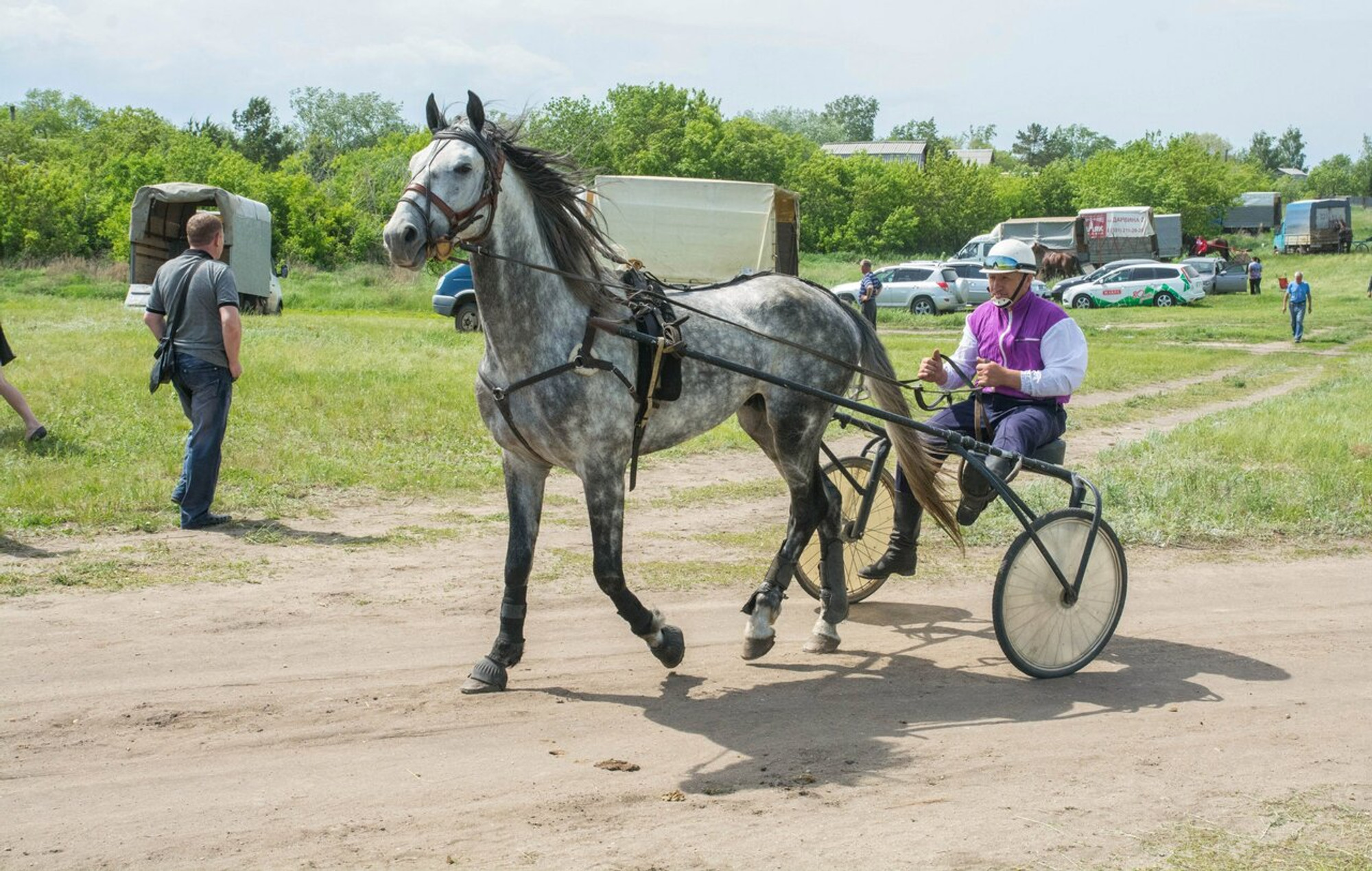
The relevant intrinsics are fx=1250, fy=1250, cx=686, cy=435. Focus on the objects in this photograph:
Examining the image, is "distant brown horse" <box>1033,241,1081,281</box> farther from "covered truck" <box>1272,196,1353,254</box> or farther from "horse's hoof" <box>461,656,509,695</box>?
"horse's hoof" <box>461,656,509,695</box>

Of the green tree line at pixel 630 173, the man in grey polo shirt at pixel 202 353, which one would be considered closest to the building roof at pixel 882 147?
the green tree line at pixel 630 173

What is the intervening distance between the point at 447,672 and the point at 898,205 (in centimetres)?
6283

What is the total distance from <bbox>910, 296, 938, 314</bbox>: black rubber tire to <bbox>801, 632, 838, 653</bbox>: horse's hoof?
3154 centimetres

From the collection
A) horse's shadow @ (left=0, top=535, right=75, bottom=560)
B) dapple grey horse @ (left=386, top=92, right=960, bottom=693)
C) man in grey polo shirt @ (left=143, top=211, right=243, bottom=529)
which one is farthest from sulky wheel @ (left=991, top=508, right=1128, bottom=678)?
horse's shadow @ (left=0, top=535, right=75, bottom=560)

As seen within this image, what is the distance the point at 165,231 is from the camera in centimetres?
2761

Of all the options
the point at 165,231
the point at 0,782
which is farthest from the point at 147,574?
the point at 165,231

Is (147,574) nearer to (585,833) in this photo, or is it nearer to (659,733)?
(659,733)

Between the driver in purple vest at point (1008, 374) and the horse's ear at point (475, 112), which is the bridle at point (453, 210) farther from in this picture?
the driver in purple vest at point (1008, 374)

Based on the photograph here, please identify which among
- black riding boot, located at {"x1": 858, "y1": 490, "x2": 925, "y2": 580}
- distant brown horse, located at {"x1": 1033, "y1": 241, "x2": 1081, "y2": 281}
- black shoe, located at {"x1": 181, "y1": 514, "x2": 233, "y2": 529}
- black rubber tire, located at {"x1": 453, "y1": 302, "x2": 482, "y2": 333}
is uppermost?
distant brown horse, located at {"x1": 1033, "y1": 241, "x2": 1081, "y2": 281}

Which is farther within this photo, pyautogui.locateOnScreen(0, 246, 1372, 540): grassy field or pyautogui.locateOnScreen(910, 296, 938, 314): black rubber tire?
pyautogui.locateOnScreen(910, 296, 938, 314): black rubber tire

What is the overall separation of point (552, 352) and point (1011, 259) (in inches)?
102

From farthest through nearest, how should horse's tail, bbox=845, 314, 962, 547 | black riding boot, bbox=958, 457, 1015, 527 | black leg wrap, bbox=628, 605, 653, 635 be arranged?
horse's tail, bbox=845, 314, 962, 547 < black riding boot, bbox=958, 457, 1015, 527 < black leg wrap, bbox=628, 605, 653, 635

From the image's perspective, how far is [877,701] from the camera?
19.0 ft

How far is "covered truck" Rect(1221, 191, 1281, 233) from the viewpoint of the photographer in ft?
259
